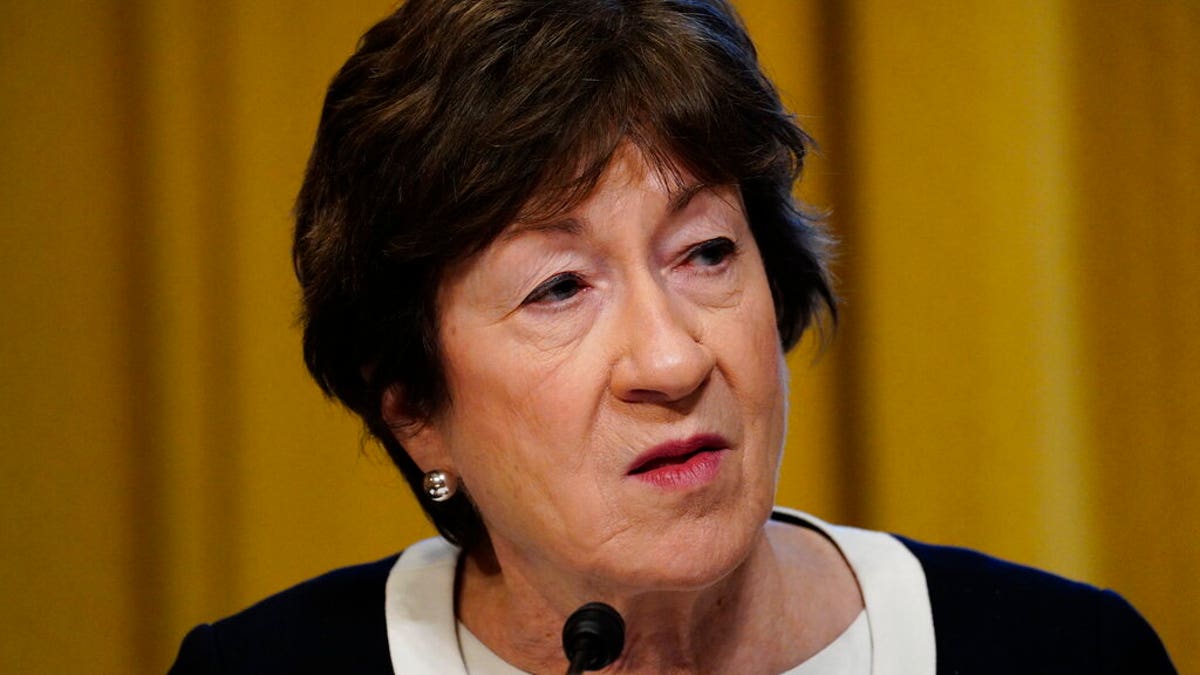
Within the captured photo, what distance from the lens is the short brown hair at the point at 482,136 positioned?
153 centimetres

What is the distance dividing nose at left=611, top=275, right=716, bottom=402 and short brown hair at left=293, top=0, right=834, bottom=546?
146mm

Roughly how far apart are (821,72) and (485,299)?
1414 mm

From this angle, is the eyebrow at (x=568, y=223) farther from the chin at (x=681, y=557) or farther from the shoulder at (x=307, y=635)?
the shoulder at (x=307, y=635)

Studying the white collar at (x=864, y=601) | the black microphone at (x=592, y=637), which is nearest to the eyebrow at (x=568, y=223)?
the black microphone at (x=592, y=637)

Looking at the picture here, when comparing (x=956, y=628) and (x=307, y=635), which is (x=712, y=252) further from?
(x=307, y=635)

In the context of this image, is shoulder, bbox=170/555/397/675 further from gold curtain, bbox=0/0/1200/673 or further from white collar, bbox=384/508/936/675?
gold curtain, bbox=0/0/1200/673

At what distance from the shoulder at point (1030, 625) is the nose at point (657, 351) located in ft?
1.75

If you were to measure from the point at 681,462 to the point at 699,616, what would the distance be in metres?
0.29

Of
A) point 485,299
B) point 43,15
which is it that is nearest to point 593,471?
point 485,299

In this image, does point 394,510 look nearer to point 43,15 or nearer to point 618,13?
point 43,15

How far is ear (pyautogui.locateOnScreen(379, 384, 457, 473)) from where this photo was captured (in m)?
1.76

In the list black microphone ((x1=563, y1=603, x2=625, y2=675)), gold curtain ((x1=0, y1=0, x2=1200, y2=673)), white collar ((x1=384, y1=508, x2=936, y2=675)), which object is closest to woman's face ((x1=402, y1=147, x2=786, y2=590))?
black microphone ((x1=563, y1=603, x2=625, y2=675))

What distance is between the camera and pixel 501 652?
1802 millimetres

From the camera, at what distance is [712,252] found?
1.62m
